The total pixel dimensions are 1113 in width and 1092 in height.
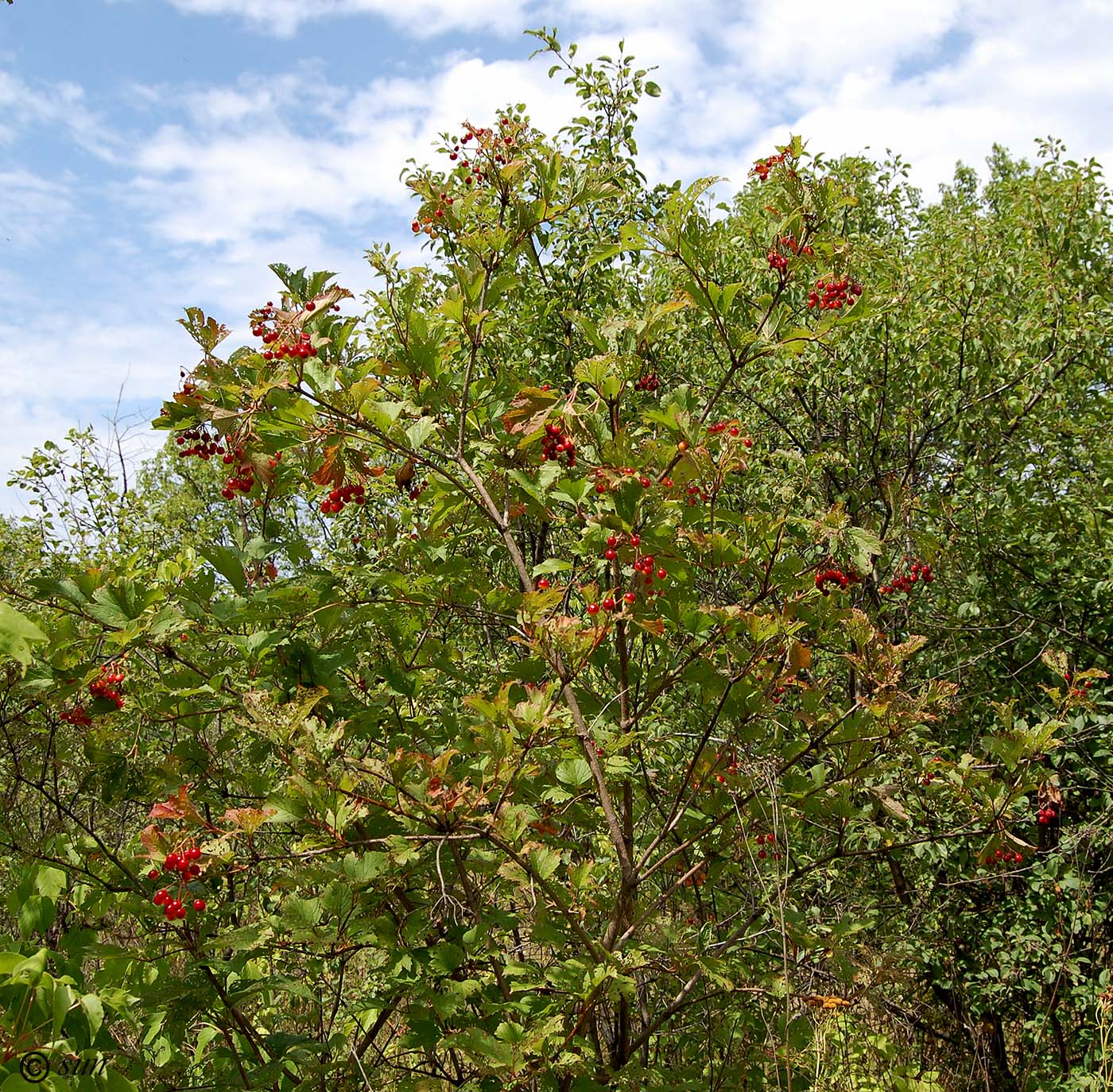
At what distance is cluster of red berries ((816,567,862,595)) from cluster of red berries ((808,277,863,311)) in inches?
30.4

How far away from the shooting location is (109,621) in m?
1.93

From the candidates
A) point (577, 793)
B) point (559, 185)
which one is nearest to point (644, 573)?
point (577, 793)

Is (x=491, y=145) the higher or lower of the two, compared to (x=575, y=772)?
higher

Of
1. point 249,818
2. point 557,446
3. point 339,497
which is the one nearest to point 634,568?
point 557,446

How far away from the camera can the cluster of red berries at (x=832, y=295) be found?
103 inches

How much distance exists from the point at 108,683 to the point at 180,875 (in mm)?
502

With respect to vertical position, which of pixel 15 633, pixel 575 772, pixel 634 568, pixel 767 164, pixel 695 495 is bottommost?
pixel 575 772

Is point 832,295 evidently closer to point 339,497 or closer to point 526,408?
point 526,408

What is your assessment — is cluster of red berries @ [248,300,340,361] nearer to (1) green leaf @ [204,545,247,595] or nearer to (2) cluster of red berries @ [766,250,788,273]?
(1) green leaf @ [204,545,247,595]

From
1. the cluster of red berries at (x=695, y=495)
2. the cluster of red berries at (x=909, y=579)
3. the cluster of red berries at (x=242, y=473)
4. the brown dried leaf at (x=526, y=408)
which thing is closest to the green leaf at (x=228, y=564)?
the cluster of red berries at (x=242, y=473)

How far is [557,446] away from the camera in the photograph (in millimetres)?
2256

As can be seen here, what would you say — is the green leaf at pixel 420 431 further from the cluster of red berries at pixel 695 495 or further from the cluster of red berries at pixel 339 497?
the cluster of red berries at pixel 695 495

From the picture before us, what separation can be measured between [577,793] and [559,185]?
1.65 metres

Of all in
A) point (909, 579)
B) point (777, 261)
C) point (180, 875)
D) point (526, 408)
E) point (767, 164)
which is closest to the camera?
point (180, 875)
